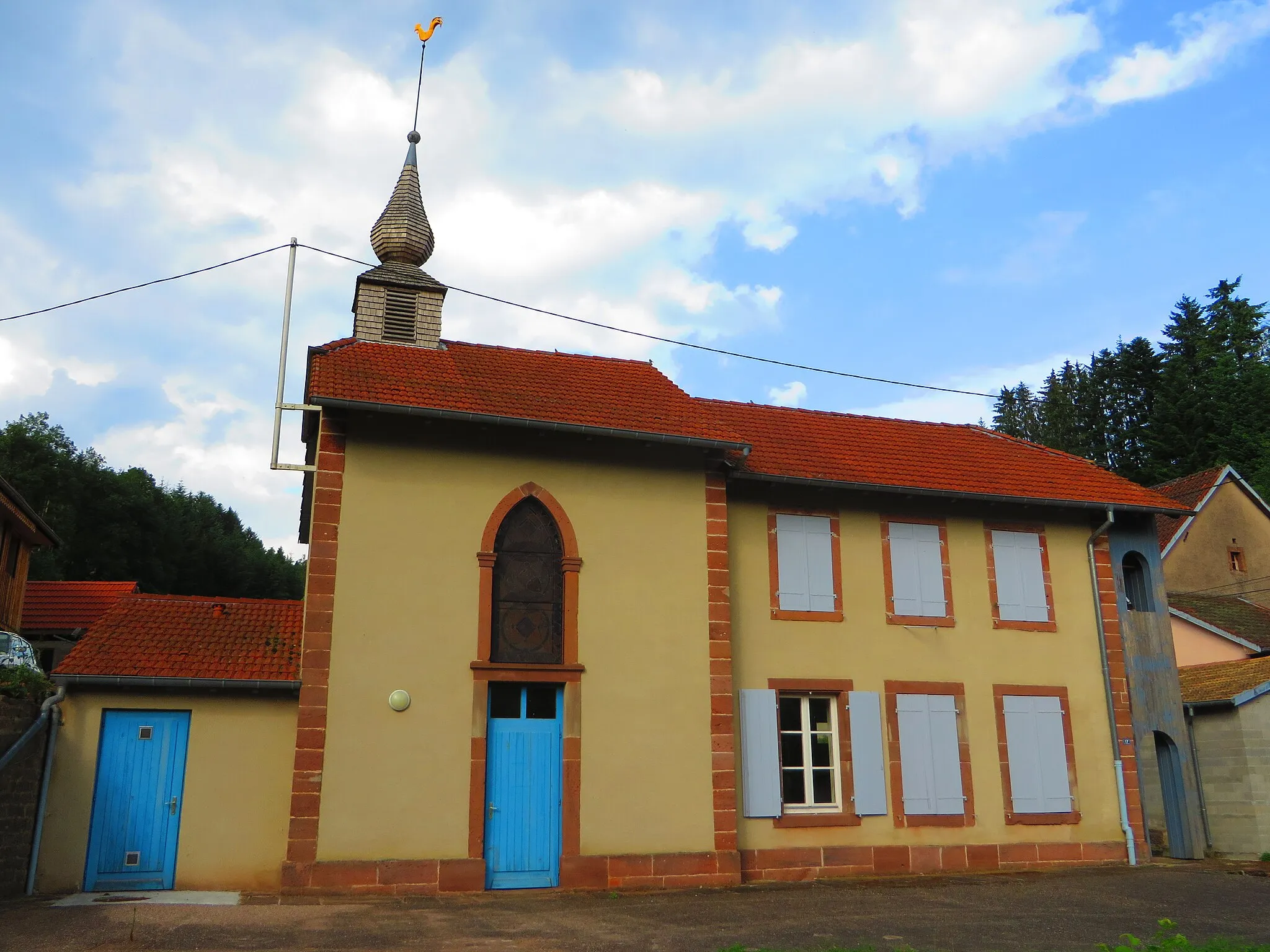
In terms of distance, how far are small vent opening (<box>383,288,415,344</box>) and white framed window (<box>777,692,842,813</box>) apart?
7360 mm

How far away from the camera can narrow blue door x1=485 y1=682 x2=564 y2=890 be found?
11.7 m

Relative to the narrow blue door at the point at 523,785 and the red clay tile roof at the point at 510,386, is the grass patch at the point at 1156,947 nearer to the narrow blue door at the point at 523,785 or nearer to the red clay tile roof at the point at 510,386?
the narrow blue door at the point at 523,785

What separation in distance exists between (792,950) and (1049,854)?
25.6ft

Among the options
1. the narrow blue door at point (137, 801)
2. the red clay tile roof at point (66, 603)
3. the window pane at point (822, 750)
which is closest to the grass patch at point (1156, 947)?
the window pane at point (822, 750)

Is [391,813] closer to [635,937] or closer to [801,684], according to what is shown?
[635,937]

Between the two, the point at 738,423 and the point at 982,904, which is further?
the point at 738,423

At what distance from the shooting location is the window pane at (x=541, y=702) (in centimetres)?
1238

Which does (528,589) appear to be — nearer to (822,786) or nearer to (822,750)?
(822,750)

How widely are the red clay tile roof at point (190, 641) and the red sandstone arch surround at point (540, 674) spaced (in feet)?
7.03

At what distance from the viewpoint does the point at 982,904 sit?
35.6 feet

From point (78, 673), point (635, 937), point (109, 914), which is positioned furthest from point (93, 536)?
point (635, 937)

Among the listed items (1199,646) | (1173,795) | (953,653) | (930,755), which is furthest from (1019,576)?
(1199,646)

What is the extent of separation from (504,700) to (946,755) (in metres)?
6.28

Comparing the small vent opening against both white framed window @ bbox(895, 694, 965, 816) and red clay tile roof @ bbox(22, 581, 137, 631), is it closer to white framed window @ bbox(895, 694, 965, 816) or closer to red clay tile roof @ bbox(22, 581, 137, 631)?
white framed window @ bbox(895, 694, 965, 816)
